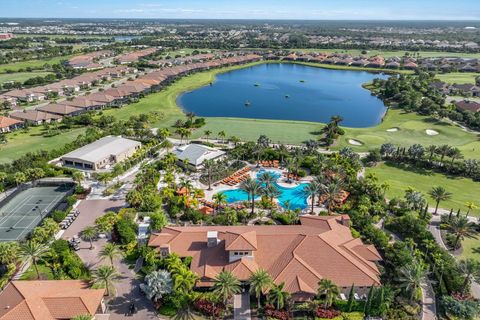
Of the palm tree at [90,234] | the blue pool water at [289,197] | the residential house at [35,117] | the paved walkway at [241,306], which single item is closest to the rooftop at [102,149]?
the palm tree at [90,234]

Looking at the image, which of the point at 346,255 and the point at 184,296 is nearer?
the point at 184,296

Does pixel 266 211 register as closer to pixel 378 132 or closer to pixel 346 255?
pixel 346 255

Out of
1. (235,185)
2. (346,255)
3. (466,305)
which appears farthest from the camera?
(235,185)

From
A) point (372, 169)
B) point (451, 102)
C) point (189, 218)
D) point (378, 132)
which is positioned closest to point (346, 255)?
point (189, 218)

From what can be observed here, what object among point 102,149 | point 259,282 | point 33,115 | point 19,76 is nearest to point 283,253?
point 259,282

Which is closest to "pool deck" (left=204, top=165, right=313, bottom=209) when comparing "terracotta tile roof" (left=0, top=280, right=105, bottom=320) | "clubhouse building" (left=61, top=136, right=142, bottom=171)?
"clubhouse building" (left=61, top=136, right=142, bottom=171)

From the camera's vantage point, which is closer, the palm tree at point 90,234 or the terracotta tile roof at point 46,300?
the terracotta tile roof at point 46,300

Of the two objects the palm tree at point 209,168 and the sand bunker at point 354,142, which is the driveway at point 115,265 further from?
the sand bunker at point 354,142
